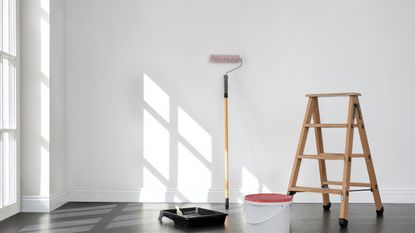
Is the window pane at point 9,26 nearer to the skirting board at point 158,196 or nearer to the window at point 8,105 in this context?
the window at point 8,105

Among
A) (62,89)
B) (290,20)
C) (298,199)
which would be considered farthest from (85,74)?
(298,199)

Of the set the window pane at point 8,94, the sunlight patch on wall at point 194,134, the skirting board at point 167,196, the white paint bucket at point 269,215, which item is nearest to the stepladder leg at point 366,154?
the skirting board at point 167,196

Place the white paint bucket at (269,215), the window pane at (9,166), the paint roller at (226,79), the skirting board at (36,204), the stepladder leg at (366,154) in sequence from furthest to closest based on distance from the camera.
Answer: the paint roller at (226,79) → the skirting board at (36,204) → the stepladder leg at (366,154) → the window pane at (9,166) → the white paint bucket at (269,215)

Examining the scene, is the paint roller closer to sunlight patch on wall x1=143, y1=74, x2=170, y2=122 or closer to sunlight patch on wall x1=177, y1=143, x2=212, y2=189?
sunlight patch on wall x1=177, y1=143, x2=212, y2=189

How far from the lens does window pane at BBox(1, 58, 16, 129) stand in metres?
3.49

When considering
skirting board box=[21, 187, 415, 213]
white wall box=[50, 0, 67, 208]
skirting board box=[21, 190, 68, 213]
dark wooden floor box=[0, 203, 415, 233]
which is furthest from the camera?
skirting board box=[21, 187, 415, 213]

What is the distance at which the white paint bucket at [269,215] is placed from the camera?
2879mm

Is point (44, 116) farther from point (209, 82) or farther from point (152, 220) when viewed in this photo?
point (209, 82)

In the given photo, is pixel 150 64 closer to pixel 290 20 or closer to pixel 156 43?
pixel 156 43

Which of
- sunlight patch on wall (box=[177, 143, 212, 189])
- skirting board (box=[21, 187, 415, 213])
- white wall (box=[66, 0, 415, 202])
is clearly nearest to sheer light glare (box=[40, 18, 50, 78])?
white wall (box=[66, 0, 415, 202])

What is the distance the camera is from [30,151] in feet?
12.4

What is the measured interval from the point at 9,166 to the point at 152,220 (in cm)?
104

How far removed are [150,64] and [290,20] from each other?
1.17 meters

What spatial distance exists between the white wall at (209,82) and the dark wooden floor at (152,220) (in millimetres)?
342
